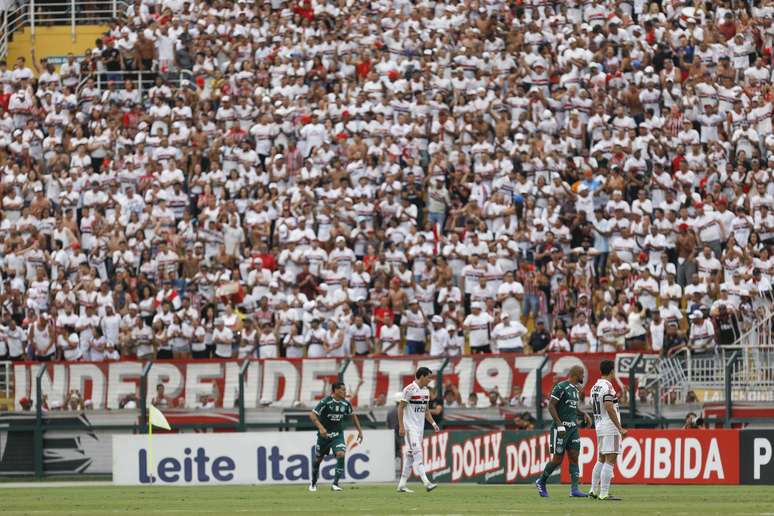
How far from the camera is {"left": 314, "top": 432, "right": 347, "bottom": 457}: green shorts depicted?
25500mm

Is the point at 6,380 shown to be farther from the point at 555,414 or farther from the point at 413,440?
the point at 555,414

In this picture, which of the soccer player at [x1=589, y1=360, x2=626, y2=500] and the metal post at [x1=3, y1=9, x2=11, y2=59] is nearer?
the soccer player at [x1=589, y1=360, x2=626, y2=500]

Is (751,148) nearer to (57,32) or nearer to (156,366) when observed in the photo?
(156,366)

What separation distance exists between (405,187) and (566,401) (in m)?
13.5

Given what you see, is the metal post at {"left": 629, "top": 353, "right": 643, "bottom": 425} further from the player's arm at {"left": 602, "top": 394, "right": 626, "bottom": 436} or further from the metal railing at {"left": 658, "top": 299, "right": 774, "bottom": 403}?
the player's arm at {"left": 602, "top": 394, "right": 626, "bottom": 436}

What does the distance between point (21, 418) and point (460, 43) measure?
1386 cm

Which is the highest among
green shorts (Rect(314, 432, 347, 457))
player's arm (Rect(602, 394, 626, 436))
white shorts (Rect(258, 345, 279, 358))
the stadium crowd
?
the stadium crowd

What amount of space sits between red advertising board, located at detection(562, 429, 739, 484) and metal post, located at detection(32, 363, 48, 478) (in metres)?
11.7

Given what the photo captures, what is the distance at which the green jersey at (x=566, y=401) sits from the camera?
2292 cm

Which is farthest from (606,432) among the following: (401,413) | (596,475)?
(401,413)

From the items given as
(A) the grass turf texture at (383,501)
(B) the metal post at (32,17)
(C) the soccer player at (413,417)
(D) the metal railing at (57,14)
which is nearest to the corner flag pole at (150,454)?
(A) the grass turf texture at (383,501)

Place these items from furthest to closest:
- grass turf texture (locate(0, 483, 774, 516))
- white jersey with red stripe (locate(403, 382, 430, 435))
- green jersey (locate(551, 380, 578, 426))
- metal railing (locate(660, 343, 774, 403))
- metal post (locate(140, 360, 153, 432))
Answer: metal post (locate(140, 360, 153, 432)) < metal railing (locate(660, 343, 774, 403)) < white jersey with red stripe (locate(403, 382, 430, 435)) < green jersey (locate(551, 380, 578, 426)) < grass turf texture (locate(0, 483, 774, 516))

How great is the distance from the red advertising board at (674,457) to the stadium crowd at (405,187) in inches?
104

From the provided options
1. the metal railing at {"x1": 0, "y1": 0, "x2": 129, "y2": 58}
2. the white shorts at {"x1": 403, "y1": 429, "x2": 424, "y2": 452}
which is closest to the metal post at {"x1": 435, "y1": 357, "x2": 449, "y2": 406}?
the white shorts at {"x1": 403, "y1": 429, "x2": 424, "y2": 452}
